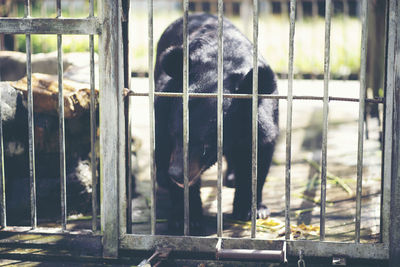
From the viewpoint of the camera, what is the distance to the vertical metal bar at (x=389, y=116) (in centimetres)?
268

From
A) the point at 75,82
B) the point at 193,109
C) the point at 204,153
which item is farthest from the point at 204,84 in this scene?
the point at 75,82

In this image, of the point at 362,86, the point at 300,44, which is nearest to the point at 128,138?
the point at 362,86

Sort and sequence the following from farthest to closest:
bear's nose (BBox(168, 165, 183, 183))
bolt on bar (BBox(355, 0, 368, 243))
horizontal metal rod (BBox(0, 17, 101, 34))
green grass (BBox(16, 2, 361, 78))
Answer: green grass (BBox(16, 2, 361, 78)), bear's nose (BBox(168, 165, 183, 183)), horizontal metal rod (BBox(0, 17, 101, 34)), bolt on bar (BBox(355, 0, 368, 243))

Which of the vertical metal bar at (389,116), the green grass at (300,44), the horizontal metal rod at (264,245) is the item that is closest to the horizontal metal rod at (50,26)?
the horizontal metal rod at (264,245)

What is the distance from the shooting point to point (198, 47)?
12.4 feet

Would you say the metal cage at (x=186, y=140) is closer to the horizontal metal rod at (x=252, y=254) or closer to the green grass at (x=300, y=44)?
the horizontal metal rod at (x=252, y=254)

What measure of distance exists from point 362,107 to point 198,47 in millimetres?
1386

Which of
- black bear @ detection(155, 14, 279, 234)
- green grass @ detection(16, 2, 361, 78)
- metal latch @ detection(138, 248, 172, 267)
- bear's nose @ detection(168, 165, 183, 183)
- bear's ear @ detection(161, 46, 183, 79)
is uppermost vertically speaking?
green grass @ detection(16, 2, 361, 78)

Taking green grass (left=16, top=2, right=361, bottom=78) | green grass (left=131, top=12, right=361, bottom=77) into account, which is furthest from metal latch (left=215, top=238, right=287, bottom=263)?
green grass (left=131, top=12, right=361, bottom=77)

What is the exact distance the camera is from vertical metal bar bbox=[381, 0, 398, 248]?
2.68 metres

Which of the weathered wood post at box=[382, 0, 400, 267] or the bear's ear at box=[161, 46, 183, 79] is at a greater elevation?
the bear's ear at box=[161, 46, 183, 79]

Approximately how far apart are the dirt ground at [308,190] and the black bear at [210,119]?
215 mm

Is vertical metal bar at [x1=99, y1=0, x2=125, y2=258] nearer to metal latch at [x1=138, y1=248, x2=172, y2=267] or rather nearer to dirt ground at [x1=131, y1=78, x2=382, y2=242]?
metal latch at [x1=138, y1=248, x2=172, y2=267]

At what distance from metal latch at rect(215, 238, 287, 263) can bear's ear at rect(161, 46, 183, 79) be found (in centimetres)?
127
